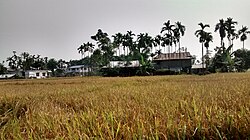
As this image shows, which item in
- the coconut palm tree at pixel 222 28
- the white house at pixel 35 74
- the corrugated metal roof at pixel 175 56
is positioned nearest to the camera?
the coconut palm tree at pixel 222 28

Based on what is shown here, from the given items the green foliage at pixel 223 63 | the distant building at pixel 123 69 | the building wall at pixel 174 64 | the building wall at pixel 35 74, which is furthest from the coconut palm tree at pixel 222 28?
the building wall at pixel 35 74

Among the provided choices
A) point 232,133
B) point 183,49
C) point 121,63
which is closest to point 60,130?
point 232,133

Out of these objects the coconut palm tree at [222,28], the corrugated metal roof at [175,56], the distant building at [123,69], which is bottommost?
the distant building at [123,69]

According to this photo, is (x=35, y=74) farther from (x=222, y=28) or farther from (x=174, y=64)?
(x=222, y=28)

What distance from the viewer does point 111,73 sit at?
56.2 metres

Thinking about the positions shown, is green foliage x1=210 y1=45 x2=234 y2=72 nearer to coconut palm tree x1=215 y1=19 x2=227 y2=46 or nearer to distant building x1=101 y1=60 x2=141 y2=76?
coconut palm tree x1=215 y1=19 x2=227 y2=46

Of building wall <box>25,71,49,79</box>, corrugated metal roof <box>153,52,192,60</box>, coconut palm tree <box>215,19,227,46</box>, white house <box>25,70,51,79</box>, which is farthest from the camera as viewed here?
white house <box>25,70,51,79</box>

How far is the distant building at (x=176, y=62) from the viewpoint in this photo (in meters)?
61.1

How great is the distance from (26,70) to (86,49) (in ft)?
66.8

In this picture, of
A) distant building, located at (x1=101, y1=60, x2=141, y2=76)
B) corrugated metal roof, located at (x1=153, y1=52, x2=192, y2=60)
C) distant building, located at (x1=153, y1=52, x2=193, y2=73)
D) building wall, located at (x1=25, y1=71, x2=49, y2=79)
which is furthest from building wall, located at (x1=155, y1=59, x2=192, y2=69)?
building wall, located at (x1=25, y1=71, x2=49, y2=79)

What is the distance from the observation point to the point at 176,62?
62.2m

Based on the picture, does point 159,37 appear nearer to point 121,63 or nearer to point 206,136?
point 121,63

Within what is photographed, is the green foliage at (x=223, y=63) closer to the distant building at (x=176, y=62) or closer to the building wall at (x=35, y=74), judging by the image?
the distant building at (x=176, y=62)

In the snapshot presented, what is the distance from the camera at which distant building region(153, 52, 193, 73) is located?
200 feet
